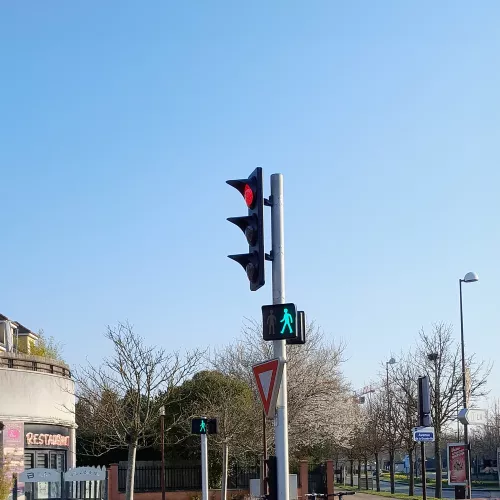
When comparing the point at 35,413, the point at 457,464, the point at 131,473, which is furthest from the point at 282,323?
the point at 457,464

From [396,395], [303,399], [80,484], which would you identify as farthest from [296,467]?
[80,484]

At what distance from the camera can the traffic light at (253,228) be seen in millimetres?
11164

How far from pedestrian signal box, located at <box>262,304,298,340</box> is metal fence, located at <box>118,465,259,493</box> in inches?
1118

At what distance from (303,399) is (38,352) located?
1554 cm

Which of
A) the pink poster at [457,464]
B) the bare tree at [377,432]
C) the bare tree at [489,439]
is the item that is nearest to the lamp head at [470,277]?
the pink poster at [457,464]

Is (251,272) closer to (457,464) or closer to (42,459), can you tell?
(457,464)

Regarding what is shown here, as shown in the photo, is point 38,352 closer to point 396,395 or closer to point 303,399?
point 303,399

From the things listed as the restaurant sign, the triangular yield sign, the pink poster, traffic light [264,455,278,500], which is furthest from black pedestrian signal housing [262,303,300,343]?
the pink poster

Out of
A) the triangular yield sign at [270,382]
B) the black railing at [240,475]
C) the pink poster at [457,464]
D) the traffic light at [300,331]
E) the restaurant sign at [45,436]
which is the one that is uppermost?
the traffic light at [300,331]

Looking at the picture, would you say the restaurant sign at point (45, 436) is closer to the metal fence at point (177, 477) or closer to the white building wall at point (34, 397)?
the white building wall at point (34, 397)

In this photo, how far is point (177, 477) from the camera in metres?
40.4

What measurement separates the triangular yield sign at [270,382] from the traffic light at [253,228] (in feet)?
3.22

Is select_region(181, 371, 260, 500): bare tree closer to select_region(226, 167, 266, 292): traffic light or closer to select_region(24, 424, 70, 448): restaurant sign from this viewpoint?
select_region(24, 424, 70, 448): restaurant sign

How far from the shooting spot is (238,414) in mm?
38281
